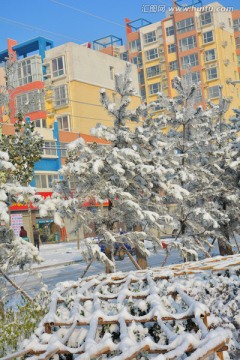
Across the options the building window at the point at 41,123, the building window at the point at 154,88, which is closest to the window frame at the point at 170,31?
the building window at the point at 154,88

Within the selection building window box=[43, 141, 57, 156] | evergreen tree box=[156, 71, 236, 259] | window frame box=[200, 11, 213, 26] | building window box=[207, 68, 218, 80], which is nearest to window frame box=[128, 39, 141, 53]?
window frame box=[200, 11, 213, 26]

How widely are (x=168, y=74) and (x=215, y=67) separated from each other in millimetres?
6716

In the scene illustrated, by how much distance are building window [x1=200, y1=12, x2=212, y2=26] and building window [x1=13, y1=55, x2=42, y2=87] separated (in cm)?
2611

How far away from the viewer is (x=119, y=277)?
7.01 meters

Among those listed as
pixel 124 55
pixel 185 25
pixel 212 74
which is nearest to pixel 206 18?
pixel 185 25

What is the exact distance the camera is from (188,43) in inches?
2729

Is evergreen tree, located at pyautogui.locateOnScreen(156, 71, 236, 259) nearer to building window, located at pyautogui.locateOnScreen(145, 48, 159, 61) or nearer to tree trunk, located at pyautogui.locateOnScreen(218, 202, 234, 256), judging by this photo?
tree trunk, located at pyautogui.locateOnScreen(218, 202, 234, 256)

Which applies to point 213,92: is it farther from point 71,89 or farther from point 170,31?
point 71,89

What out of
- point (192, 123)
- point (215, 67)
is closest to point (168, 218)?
point (192, 123)

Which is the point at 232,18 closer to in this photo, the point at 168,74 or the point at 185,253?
the point at 168,74

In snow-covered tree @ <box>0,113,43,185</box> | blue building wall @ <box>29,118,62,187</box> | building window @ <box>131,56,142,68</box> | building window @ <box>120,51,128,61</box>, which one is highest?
building window @ <box>120,51,128,61</box>

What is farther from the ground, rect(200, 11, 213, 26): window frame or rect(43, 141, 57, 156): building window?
rect(200, 11, 213, 26): window frame

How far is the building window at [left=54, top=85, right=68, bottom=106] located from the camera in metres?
53.7

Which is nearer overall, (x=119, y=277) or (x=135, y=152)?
(x=119, y=277)
